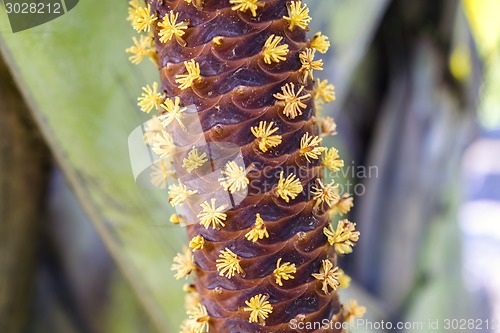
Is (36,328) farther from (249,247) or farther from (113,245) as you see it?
(249,247)

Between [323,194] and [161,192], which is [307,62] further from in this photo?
[161,192]

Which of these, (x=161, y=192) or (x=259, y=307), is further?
(x=161, y=192)

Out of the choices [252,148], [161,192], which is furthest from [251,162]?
[161,192]

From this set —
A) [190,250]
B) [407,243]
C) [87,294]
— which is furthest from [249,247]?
[407,243]

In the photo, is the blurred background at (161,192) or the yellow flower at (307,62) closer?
the yellow flower at (307,62)

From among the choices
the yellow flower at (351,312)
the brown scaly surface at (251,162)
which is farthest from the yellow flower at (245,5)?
the yellow flower at (351,312)

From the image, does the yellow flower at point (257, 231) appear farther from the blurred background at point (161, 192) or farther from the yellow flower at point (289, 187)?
the blurred background at point (161, 192)

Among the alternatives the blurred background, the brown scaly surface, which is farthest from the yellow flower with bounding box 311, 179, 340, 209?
the blurred background
